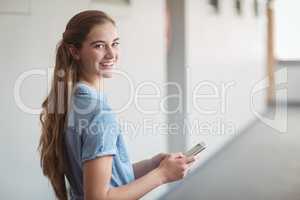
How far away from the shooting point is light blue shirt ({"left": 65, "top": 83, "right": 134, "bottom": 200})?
950 millimetres

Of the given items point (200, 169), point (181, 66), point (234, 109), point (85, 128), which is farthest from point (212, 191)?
point (85, 128)

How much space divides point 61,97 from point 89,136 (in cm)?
19

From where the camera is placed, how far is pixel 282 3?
1746mm

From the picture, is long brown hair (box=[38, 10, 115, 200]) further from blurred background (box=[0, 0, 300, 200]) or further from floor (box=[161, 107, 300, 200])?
floor (box=[161, 107, 300, 200])

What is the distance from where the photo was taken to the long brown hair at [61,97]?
3.47ft

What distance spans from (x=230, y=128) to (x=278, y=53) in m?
0.44

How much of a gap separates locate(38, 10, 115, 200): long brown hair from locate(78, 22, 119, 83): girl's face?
15mm

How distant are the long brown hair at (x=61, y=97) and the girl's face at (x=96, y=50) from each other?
15mm

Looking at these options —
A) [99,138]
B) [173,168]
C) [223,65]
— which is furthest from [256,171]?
[99,138]

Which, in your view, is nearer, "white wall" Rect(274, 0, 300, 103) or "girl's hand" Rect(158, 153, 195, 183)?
"girl's hand" Rect(158, 153, 195, 183)

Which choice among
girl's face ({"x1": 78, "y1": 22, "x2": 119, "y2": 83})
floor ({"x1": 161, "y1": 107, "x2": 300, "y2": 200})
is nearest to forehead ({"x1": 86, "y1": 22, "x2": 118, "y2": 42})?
girl's face ({"x1": 78, "y1": 22, "x2": 119, "y2": 83})

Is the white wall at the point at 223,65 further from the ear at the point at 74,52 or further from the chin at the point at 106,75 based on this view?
the ear at the point at 74,52

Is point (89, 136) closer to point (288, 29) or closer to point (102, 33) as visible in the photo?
point (102, 33)

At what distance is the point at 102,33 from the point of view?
1.08 metres
